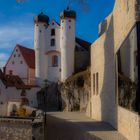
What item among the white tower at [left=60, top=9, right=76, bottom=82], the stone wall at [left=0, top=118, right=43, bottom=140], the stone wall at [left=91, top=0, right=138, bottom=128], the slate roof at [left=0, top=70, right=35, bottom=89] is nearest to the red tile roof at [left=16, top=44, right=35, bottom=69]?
the slate roof at [left=0, top=70, right=35, bottom=89]

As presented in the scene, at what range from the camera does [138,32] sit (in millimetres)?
8547

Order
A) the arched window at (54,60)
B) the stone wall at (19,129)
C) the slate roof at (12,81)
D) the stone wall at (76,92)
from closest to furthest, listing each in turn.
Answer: the stone wall at (19,129) → the stone wall at (76,92) → the slate roof at (12,81) → the arched window at (54,60)

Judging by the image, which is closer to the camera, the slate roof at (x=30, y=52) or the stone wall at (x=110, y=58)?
the stone wall at (x=110, y=58)

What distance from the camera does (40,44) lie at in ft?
107

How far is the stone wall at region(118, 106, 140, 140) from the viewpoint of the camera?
9058mm

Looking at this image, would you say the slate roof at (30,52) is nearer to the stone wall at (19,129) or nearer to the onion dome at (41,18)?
the onion dome at (41,18)

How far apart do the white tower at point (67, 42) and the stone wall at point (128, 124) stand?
18248mm

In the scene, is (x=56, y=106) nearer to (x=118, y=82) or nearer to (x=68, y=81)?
(x=68, y=81)

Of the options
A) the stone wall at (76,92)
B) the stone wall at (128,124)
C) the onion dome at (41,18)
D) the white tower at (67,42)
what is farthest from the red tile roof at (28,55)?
the stone wall at (128,124)

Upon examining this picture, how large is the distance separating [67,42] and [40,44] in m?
3.21

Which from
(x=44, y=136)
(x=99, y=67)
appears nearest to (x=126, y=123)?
(x=44, y=136)

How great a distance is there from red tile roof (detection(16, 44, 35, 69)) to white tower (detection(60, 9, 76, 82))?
4.84 m

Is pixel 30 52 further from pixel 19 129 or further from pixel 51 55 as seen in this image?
pixel 19 129

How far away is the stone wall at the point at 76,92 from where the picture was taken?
25391 millimetres
